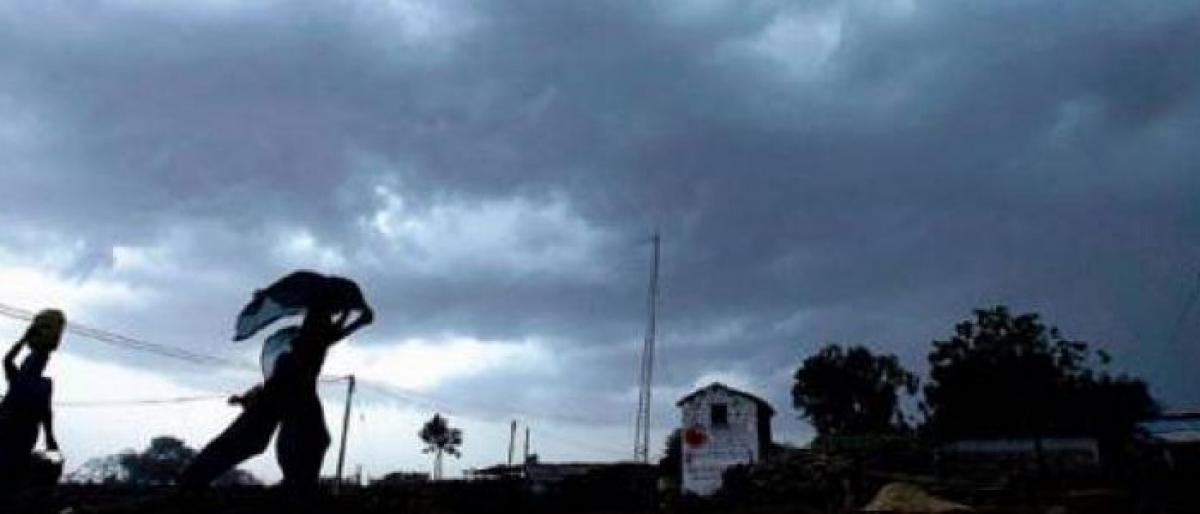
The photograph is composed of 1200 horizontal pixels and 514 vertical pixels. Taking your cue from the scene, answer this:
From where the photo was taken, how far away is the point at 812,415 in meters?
85.0

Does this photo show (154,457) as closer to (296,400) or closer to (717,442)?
(717,442)

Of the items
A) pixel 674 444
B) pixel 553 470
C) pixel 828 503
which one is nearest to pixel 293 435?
pixel 828 503

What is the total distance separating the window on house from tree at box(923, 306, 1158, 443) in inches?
861

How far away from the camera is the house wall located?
50.4 meters

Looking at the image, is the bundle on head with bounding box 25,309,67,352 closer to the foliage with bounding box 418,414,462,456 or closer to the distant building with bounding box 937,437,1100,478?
the distant building with bounding box 937,437,1100,478

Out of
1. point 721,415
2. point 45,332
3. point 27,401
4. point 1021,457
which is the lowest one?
point 27,401

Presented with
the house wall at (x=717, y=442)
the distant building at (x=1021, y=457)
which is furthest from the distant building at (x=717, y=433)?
the distant building at (x=1021, y=457)

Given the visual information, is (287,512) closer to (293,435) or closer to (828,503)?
(293,435)

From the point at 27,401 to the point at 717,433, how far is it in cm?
4613

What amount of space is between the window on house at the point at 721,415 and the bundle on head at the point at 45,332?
45.9 meters

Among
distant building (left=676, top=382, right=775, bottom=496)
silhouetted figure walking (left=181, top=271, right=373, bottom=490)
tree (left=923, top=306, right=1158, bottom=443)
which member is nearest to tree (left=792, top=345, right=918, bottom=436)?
tree (left=923, top=306, right=1158, bottom=443)

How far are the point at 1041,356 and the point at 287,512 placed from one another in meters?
71.2

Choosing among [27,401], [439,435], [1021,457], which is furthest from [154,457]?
[27,401]

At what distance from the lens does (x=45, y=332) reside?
6.85 meters
